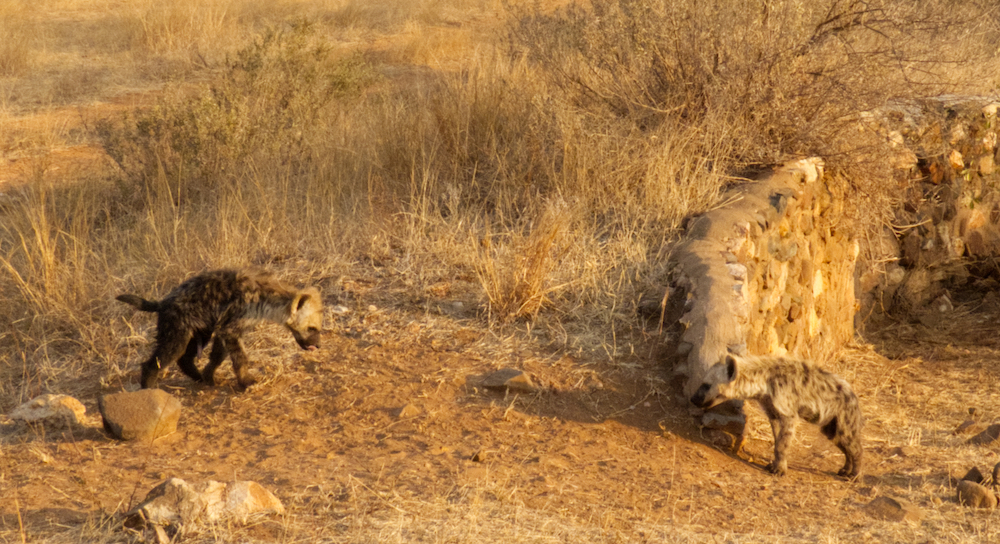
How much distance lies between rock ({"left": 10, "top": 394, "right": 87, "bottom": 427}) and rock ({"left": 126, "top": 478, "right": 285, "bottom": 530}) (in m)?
1.25

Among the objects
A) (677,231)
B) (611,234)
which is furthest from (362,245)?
(677,231)

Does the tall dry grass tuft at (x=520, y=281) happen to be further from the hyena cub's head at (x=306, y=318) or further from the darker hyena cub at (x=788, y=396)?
the darker hyena cub at (x=788, y=396)

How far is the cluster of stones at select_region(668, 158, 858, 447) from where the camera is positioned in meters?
5.25

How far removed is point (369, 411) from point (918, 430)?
3.66 m

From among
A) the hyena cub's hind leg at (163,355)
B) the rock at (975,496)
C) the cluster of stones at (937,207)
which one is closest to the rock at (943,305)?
the cluster of stones at (937,207)

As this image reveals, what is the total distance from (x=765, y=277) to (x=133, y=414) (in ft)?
14.6

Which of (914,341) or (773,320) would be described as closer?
(773,320)

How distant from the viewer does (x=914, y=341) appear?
8.52 meters

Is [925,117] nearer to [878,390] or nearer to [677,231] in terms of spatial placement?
[878,390]

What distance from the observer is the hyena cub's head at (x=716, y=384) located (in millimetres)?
4758

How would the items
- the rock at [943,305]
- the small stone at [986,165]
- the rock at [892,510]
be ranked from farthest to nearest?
1. the rock at [943,305]
2. the small stone at [986,165]
3. the rock at [892,510]

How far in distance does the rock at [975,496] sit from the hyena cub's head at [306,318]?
11.8ft

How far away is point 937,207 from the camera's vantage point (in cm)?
891

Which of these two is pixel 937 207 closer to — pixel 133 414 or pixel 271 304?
pixel 271 304
